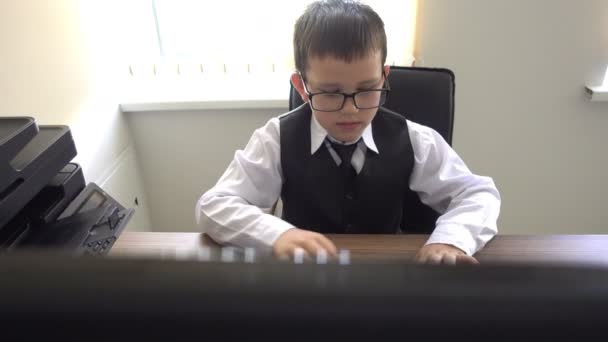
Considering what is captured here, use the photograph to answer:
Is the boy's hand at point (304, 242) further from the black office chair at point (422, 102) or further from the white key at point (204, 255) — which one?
the white key at point (204, 255)

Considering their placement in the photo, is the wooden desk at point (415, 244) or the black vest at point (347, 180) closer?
the wooden desk at point (415, 244)

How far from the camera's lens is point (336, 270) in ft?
0.51

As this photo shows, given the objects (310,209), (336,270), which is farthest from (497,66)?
(336,270)

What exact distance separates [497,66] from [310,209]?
98 cm

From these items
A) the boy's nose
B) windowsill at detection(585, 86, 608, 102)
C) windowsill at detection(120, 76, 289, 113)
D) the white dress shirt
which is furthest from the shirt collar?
windowsill at detection(585, 86, 608, 102)

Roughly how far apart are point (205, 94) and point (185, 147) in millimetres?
238

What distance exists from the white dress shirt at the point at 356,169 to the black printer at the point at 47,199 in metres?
0.19

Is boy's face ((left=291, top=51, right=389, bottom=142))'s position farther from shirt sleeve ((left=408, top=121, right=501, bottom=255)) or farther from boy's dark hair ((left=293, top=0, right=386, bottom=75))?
shirt sleeve ((left=408, top=121, right=501, bottom=255))

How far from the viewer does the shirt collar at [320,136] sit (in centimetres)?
100

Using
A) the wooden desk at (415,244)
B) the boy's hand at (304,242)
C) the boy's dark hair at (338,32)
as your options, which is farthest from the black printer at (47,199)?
the boy's dark hair at (338,32)

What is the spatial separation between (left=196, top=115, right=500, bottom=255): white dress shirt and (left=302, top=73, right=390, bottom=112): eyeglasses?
3.8 inches

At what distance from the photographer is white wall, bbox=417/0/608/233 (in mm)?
1533

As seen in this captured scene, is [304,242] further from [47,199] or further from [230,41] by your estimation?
[230,41]

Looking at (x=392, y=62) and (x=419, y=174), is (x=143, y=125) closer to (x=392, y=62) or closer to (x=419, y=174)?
(x=392, y=62)
